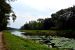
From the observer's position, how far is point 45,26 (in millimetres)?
187250

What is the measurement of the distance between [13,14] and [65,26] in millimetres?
59962

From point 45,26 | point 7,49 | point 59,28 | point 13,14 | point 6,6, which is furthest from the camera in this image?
point 45,26

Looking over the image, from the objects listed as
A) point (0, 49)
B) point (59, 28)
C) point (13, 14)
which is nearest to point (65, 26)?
point (59, 28)

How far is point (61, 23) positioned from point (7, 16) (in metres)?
52.6

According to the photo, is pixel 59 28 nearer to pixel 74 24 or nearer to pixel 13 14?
pixel 74 24

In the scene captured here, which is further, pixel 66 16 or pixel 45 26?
pixel 45 26

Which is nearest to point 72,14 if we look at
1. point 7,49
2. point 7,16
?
point 7,16

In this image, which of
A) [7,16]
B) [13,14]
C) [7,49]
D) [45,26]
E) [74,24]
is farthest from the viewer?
[45,26]

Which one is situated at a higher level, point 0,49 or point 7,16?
point 7,16

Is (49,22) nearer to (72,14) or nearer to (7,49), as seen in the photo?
(72,14)

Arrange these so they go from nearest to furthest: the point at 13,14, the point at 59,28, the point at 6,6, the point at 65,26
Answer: the point at 6,6, the point at 13,14, the point at 65,26, the point at 59,28

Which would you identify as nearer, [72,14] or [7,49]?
[7,49]

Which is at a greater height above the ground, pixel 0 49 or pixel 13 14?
pixel 13 14

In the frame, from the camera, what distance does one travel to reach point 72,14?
117625mm
